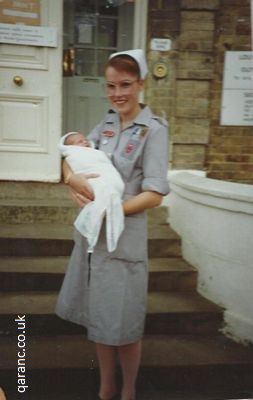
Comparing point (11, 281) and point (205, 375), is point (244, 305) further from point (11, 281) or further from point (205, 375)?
point (11, 281)

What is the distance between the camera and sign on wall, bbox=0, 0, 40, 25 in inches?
44.7

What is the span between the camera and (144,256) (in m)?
1.15

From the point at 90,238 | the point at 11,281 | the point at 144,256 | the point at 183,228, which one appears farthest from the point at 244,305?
the point at 11,281

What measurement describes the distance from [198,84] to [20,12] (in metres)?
0.77

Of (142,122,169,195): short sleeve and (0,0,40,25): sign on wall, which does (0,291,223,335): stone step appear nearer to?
(142,122,169,195): short sleeve

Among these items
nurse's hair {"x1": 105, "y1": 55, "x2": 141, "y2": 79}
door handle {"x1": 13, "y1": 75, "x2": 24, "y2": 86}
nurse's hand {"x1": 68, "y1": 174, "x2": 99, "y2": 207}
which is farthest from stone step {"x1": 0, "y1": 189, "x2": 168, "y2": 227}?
nurse's hair {"x1": 105, "y1": 55, "x2": 141, "y2": 79}

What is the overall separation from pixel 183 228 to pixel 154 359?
581 mm

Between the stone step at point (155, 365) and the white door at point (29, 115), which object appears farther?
the white door at point (29, 115)

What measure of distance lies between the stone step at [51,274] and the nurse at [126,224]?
0.31m

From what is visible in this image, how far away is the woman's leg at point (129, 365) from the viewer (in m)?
1.20

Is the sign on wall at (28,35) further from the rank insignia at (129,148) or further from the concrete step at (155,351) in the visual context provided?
the concrete step at (155,351)

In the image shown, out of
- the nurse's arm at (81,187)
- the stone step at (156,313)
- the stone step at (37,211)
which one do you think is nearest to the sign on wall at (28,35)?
the nurse's arm at (81,187)

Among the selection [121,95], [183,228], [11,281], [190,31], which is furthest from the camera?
[183,228]

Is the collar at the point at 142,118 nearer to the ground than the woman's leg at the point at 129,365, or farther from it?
farther from it
